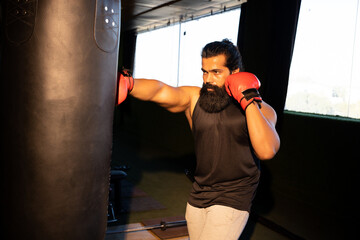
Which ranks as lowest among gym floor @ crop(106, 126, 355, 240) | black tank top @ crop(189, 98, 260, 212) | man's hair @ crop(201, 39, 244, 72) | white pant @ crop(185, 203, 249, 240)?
gym floor @ crop(106, 126, 355, 240)

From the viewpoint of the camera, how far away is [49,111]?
1225 mm

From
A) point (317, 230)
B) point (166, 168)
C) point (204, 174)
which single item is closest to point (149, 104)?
point (166, 168)

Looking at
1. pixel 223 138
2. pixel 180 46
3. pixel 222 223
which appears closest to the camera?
pixel 222 223

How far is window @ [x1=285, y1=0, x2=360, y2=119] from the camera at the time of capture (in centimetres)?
385

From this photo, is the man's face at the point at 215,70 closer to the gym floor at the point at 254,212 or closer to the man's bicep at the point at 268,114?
the man's bicep at the point at 268,114

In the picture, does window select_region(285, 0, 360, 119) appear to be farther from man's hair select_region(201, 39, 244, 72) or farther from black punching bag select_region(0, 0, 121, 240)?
black punching bag select_region(0, 0, 121, 240)

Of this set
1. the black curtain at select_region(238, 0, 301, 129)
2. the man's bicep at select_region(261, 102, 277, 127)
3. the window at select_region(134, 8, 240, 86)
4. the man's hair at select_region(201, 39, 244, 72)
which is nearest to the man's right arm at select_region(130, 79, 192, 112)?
the man's hair at select_region(201, 39, 244, 72)

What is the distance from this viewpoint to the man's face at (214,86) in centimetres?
196

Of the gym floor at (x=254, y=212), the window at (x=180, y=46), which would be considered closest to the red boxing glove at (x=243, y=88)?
the gym floor at (x=254, y=212)

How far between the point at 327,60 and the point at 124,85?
3.07m

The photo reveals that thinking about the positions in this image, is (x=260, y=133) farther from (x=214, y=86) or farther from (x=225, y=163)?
(x=214, y=86)

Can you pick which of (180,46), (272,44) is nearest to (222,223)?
(272,44)

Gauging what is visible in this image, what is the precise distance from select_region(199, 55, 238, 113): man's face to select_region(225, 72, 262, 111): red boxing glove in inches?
2.2

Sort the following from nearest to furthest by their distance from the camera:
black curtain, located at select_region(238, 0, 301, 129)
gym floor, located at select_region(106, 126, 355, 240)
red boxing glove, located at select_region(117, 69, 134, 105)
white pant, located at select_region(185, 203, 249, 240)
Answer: red boxing glove, located at select_region(117, 69, 134, 105) < white pant, located at select_region(185, 203, 249, 240) < gym floor, located at select_region(106, 126, 355, 240) < black curtain, located at select_region(238, 0, 301, 129)
